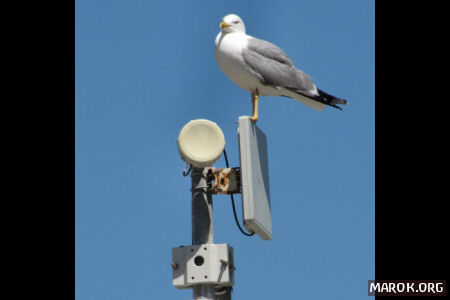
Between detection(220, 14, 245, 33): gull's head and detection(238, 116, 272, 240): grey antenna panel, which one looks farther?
detection(220, 14, 245, 33): gull's head

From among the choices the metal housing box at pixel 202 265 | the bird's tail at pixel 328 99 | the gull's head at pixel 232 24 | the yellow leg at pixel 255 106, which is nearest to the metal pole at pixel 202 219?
the metal housing box at pixel 202 265

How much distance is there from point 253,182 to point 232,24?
2.73 metres

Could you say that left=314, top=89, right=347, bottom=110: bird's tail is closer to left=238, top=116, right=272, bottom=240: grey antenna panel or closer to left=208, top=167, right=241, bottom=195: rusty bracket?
left=238, top=116, right=272, bottom=240: grey antenna panel

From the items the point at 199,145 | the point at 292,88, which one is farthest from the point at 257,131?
the point at 292,88

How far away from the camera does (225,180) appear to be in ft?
26.0

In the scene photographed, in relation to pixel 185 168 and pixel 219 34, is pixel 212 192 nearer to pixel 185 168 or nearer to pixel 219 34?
pixel 185 168

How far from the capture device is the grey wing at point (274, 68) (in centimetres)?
955

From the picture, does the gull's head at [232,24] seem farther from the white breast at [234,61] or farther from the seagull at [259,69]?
the white breast at [234,61]

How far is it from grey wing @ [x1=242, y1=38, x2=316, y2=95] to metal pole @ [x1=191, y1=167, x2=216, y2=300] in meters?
2.20

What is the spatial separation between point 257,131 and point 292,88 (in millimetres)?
1671

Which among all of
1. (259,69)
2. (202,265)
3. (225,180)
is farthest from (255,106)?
(202,265)

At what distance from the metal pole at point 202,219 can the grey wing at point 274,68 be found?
7.23 feet

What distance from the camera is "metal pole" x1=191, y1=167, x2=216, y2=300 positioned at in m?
7.41

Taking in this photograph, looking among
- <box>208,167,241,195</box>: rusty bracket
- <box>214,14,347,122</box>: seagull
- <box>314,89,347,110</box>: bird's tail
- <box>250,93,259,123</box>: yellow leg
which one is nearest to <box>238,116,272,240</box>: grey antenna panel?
<box>208,167,241,195</box>: rusty bracket
